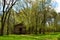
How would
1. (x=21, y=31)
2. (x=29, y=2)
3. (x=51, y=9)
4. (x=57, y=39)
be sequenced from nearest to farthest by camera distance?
(x=57, y=39) → (x=29, y=2) → (x=51, y=9) → (x=21, y=31)

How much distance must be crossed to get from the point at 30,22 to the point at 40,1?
714cm

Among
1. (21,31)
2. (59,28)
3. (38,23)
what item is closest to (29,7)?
→ (38,23)

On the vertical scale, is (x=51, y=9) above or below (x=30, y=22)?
above

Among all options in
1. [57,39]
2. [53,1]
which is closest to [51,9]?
[53,1]

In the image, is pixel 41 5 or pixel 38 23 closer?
pixel 41 5

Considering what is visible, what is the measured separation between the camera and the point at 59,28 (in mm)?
72562

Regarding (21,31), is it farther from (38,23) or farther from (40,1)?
(40,1)

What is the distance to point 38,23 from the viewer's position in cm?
5659

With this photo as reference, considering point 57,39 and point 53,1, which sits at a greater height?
point 53,1

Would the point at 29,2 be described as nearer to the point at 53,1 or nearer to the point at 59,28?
the point at 53,1

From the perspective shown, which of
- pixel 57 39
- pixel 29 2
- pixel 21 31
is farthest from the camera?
pixel 21 31

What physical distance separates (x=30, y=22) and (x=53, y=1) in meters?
9.28

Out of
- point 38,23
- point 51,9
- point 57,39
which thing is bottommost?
point 57,39

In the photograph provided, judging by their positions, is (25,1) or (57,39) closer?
(57,39)
